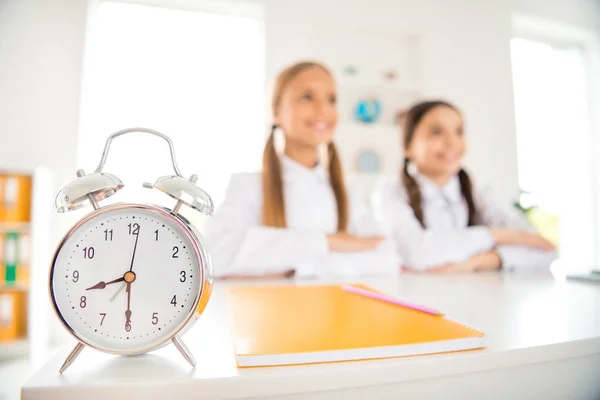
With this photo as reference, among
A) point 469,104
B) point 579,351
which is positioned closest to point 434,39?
point 469,104

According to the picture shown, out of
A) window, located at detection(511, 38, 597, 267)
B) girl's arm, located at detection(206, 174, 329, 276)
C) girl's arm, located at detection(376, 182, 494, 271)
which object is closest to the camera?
girl's arm, located at detection(206, 174, 329, 276)

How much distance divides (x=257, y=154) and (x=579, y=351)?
2127 mm

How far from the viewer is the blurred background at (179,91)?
7.17 ft

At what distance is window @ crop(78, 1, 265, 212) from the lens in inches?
89.2

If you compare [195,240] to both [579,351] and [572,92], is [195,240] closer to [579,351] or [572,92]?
[579,351]

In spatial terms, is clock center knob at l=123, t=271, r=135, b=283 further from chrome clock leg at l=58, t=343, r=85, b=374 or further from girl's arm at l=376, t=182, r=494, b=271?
girl's arm at l=376, t=182, r=494, b=271

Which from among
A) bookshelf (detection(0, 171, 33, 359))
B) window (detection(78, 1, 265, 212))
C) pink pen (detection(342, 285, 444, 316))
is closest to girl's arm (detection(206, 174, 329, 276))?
pink pen (detection(342, 285, 444, 316))

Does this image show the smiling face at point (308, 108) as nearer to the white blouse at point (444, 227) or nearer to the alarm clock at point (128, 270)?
the white blouse at point (444, 227)

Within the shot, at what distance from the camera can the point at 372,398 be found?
0.34 metres

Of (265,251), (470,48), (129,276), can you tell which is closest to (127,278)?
(129,276)

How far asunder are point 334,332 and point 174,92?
2.32 meters

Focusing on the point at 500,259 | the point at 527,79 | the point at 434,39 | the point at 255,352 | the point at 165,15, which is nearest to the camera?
the point at 255,352

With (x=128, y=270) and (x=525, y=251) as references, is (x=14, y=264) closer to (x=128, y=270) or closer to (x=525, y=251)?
(x=128, y=270)

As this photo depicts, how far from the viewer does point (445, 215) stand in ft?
4.93
